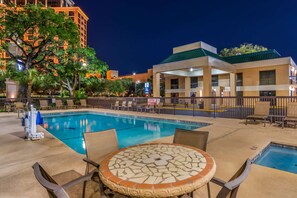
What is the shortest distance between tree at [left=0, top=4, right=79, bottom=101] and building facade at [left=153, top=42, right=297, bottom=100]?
31.7ft

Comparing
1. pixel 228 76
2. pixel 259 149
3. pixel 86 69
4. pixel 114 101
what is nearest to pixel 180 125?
pixel 259 149

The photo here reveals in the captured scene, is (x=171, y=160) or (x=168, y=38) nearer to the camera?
(x=171, y=160)

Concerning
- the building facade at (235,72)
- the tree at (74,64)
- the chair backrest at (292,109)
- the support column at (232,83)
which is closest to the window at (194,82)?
the building facade at (235,72)

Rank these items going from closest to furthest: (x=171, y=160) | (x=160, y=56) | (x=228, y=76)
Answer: (x=171, y=160), (x=228, y=76), (x=160, y=56)

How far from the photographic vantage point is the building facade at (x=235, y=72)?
17.6 metres

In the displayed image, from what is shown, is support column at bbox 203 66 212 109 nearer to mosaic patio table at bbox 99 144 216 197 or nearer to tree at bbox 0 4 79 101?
tree at bbox 0 4 79 101

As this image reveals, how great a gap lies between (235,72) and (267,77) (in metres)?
3.46

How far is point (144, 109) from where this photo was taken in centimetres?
1414

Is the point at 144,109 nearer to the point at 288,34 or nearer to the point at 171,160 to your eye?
the point at 171,160

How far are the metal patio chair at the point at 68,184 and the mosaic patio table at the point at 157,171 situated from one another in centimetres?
29

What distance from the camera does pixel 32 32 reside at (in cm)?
1420

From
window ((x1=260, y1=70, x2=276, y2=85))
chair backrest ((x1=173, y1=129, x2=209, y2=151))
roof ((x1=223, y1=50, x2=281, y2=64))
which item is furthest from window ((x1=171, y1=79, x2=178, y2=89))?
chair backrest ((x1=173, y1=129, x2=209, y2=151))

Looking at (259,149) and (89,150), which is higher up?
(89,150)

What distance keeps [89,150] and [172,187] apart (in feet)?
4.63
